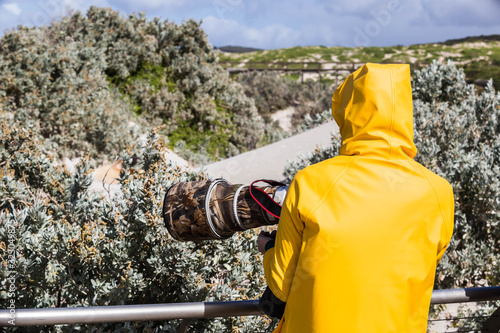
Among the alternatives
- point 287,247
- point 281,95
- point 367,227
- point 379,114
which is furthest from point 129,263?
point 281,95

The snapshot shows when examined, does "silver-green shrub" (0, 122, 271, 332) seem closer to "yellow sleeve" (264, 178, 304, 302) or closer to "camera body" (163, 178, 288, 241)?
"camera body" (163, 178, 288, 241)

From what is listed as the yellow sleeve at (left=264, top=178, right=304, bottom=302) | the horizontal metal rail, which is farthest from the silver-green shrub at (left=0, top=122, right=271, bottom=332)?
the yellow sleeve at (left=264, top=178, right=304, bottom=302)

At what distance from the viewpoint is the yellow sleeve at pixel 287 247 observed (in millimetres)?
1304

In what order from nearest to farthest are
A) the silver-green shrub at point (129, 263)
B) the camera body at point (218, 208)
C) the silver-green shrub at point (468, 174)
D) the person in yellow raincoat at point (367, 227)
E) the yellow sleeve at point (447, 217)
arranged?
1. the person in yellow raincoat at point (367, 227)
2. the yellow sleeve at point (447, 217)
3. the camera body at point (218, 208)
4. the silver-green shrub at point (129, 263)
5. the silver-green shrub at point (468, 174)

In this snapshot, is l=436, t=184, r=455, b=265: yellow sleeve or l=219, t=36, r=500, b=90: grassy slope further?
l=219, t=36, r=500, b=90: grassy slope

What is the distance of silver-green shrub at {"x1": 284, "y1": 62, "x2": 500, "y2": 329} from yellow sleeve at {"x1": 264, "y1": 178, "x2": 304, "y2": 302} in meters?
3.49

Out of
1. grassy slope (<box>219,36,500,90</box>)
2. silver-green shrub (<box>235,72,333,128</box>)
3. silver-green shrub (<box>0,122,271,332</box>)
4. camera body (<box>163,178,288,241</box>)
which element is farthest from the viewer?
grassy slope (<box>219,36,500,90</box>)

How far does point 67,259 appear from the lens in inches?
113

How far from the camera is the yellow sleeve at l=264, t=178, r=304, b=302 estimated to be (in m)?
1.30

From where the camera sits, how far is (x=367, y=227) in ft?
4.01

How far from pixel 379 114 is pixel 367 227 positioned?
0.38 metres

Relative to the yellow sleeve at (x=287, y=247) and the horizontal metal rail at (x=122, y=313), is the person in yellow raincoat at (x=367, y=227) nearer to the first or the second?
the yellow sleeve at (x=287, y=247)

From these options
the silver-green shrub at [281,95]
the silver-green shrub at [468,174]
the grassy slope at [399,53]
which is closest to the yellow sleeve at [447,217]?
the silver-green shrub at [468,174]

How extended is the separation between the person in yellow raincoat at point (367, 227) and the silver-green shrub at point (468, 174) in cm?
337
